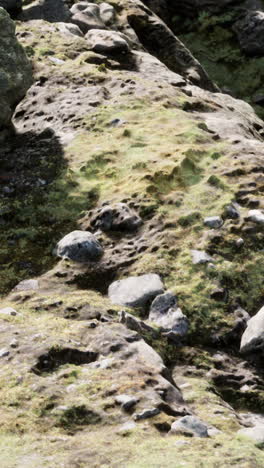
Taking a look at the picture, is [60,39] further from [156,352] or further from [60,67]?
[156,352]

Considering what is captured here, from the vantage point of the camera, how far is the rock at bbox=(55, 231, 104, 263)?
10.6 metres

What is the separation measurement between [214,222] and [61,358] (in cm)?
431

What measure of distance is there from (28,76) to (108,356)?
29.3 feet

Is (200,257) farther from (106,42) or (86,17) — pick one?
(86,17)

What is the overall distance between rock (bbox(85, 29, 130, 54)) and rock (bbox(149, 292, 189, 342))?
1246 centimetres

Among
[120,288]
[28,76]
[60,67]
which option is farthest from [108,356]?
[60,67]

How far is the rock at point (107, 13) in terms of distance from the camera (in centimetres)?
2350

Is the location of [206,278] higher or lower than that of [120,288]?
higher

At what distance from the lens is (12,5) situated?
2120cm

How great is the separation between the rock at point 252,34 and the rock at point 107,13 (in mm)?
13190

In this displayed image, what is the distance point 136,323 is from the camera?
28.1 feet

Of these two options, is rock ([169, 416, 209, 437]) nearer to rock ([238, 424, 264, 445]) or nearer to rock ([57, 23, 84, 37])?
rock ([238, 424, 264, 445])

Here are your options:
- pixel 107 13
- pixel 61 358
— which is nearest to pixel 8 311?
pixel 61 358

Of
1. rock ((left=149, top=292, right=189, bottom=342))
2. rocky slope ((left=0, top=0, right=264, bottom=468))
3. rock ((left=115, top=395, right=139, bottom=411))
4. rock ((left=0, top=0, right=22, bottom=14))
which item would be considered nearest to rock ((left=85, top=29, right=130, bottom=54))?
rocky slope ((left=0, top=0, right=264, bottom=468))
